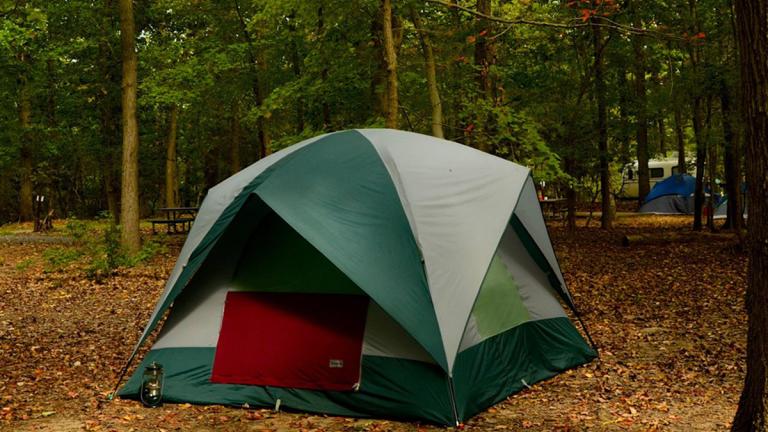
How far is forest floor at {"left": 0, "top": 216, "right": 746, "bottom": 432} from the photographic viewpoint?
→ 531 centimetres

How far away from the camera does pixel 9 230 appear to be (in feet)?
78.0

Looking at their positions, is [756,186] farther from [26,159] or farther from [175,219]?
[26,159]

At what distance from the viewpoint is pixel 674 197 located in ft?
81.7

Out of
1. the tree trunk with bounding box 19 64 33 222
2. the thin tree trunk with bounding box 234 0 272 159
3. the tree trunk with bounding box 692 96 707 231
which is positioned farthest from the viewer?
the tree trunk with bounding box 19 64 33 222

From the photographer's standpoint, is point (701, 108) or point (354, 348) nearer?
point (354, 348)

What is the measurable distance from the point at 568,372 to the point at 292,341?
2499 mm

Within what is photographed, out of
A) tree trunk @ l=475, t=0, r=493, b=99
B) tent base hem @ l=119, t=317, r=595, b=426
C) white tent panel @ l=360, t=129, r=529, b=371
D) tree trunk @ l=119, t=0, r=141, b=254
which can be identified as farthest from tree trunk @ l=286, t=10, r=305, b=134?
tent base hem @ l=119, t=317, r=595, b=426

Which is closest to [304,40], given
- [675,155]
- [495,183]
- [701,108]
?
[701,108]

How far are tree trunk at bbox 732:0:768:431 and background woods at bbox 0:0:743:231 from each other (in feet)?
23.4

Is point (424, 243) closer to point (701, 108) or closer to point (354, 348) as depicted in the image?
point (354, 348)

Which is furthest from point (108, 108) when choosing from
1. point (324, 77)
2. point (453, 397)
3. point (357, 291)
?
point (453, 397)

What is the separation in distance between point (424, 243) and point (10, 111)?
2299 centimetres

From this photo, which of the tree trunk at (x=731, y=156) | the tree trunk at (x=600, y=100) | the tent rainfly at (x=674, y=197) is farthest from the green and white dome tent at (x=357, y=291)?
the tent rainfly at (x=674, y=197)

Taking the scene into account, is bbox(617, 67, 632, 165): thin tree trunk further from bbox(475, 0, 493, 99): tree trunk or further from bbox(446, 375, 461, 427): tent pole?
bbox(446, 375, 461, 427): tent pole
